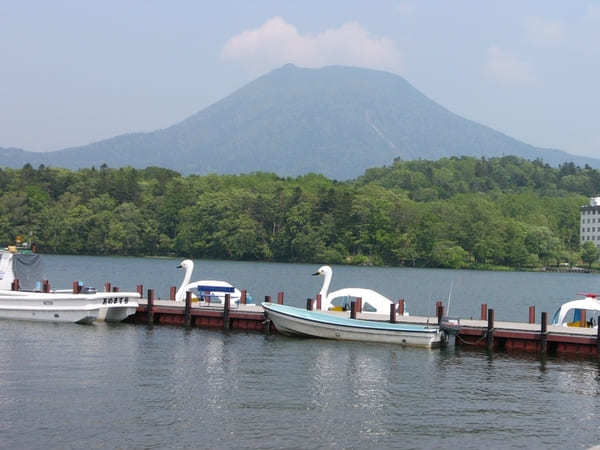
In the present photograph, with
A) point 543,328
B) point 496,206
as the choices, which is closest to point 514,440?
point 543,328

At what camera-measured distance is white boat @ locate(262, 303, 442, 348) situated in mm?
36969

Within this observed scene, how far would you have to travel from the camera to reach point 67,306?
4206 centimetres

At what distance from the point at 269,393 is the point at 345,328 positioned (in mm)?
11504

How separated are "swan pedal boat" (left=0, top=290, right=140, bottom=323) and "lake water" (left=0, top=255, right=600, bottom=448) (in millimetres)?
796

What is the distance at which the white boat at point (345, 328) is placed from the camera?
121 feet

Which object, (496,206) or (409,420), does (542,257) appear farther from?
(409,420)

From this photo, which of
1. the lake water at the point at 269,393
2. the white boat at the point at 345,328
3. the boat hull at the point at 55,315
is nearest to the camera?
the lake water at the point at 269,393

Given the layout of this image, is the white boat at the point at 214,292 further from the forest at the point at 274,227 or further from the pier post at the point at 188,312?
the forest at the point at 274,227

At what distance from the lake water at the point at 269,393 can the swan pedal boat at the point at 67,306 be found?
0.80 meters

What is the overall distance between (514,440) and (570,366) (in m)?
12.3

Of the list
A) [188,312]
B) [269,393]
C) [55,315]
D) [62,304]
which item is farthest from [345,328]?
[55,315]

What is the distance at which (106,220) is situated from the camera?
156000mm

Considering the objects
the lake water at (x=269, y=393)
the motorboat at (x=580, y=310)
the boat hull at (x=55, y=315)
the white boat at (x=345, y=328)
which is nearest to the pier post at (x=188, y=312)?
the lake water at (x=269, y=393)

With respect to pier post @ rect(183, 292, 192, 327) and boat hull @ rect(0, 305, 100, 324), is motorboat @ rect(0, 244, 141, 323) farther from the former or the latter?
pier post @ rect(183, 292, 192, 327)
